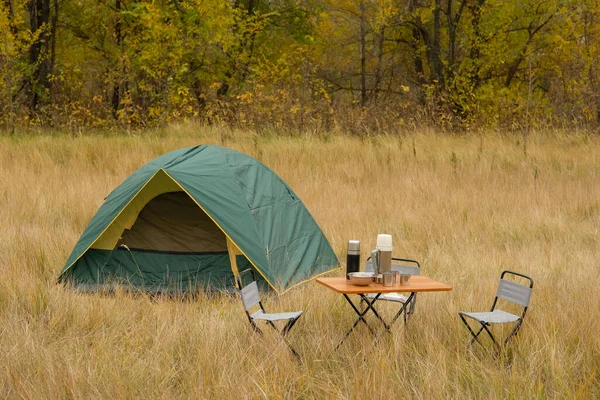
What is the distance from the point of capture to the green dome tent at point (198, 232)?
687 cm

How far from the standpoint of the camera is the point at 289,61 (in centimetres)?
2341

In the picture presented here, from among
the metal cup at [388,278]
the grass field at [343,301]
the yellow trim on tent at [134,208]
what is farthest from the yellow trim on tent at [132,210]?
the metal cup at [388,278]

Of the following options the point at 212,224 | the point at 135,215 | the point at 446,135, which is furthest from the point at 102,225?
the point at 446,135

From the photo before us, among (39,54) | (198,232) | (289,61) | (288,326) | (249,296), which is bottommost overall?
(198,232)

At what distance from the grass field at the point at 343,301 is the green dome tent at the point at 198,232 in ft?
1.29

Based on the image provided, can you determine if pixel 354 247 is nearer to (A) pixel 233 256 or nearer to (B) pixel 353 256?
(B) pixel 353 256

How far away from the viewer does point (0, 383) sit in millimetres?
4070

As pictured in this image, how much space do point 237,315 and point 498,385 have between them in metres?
2.17

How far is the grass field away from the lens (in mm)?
4074

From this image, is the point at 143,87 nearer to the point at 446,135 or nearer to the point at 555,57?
the point at 446,135

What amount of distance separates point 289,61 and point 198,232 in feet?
52.9

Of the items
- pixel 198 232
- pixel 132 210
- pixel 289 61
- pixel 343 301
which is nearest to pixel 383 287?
pixel 343 301

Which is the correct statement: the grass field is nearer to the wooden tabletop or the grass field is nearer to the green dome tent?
the wooden tabletop

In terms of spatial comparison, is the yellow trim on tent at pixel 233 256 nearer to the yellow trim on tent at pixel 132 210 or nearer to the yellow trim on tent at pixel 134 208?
the yellow trim on tent at pixel 134 208
